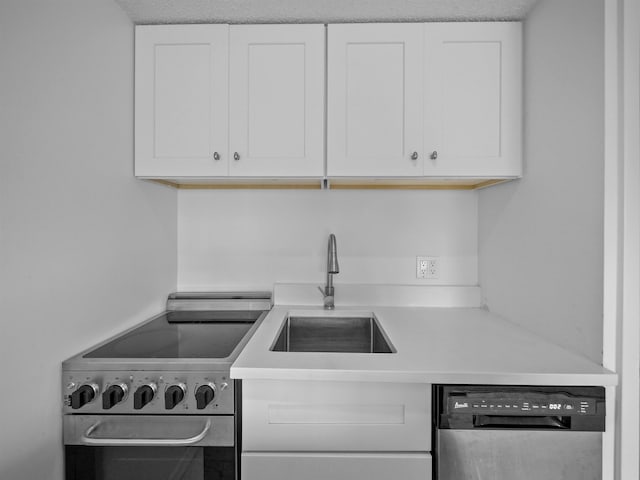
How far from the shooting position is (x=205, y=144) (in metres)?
1.41

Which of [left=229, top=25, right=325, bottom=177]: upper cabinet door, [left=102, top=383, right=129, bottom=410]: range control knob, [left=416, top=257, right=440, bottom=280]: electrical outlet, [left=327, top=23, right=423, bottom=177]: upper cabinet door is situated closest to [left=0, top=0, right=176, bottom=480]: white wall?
[left=102, top=383, right=129, bottom=410]: range control knob

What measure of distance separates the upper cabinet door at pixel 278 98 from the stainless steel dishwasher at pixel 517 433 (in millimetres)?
948

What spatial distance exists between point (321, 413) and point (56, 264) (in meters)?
0.86

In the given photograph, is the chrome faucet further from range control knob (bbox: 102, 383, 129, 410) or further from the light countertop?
range control knob (bbox: 102, 383, 129, 410)

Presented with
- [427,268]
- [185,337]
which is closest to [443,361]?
[427,268]

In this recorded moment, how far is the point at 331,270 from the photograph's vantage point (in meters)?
1.62

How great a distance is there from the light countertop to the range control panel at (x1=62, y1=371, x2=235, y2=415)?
109 mm

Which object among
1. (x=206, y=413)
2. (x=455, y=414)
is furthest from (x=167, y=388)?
(x=455, y=414)

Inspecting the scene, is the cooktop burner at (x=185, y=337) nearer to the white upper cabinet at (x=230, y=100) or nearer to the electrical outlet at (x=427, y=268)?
the white upper cabinet at (x=230, y=100)

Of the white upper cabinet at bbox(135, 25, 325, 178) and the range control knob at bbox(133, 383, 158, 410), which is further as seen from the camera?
the white upper cabinet at bbox(135, 25, 325, 178)

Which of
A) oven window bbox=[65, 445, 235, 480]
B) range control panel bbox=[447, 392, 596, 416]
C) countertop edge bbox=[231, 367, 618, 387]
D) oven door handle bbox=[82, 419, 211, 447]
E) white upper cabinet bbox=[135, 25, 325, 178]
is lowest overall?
oven window bbox=[65, 445, 235, 480]

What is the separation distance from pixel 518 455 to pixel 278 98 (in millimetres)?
1425

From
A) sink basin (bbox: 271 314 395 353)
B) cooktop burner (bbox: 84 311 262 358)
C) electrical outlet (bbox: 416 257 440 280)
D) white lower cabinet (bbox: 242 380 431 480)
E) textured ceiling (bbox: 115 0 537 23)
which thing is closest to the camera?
white lower cabinet (bbox: 242 380 431 480)

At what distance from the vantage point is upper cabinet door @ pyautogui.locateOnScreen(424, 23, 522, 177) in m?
1.37
